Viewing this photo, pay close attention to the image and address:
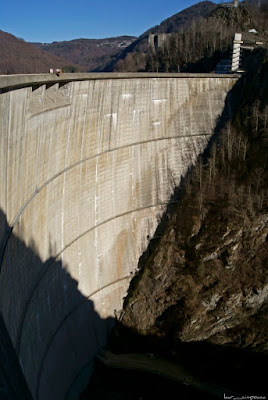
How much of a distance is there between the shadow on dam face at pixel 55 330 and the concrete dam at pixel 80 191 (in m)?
0.04

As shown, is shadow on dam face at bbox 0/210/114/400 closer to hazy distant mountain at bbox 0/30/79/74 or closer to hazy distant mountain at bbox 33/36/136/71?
hazy distant mountain at bbox 0/30/79/74

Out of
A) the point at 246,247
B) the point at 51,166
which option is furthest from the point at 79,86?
the point at 246,247

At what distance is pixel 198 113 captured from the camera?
21906 mm

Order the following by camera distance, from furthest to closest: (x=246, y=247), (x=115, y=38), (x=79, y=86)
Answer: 1. (x=115, y=38)
2. (x=246, y=247)
3. (x=79, y=86)

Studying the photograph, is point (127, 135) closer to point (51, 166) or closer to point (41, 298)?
point (51, 166)

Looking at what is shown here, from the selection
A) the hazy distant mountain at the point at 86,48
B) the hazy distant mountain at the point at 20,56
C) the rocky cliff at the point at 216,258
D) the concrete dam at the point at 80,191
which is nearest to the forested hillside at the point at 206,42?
the concrete dam at the point at 80,191

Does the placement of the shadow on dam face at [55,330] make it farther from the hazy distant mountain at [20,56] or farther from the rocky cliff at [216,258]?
the hazy distant mountain at [20,56]

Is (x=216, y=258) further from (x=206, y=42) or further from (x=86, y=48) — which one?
(x=86, y=48)

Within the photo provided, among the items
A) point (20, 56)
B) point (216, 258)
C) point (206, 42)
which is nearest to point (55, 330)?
point (216, 258)

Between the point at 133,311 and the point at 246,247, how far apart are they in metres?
7.07

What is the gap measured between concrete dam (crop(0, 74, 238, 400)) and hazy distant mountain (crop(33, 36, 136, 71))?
11433 cm

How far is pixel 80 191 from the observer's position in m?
15.4

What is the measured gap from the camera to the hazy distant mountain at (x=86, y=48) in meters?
132

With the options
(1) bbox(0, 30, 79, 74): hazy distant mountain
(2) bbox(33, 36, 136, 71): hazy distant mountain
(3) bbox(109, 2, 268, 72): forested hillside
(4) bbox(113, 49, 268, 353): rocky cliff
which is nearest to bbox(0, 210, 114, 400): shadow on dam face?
(4) bbox(113, 49, 268, 353): rocky cliff
